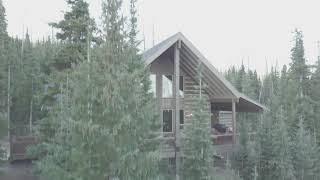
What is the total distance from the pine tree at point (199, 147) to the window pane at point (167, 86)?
618 centimetres

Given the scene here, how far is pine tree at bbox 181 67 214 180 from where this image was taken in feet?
53.4

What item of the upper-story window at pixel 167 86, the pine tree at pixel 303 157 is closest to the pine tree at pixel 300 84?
the pine tree at pixel 303 157

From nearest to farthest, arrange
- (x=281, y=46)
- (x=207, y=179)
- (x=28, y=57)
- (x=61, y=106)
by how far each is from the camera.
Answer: (x=61, y=106), (x=207, y=179), (x=28, y=57), (x=281, y=46)

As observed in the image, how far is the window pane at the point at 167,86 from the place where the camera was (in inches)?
899

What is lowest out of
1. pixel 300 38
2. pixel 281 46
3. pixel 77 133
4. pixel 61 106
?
pixel 77 133

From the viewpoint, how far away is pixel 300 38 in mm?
33094

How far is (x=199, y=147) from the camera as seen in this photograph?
53.8 ft

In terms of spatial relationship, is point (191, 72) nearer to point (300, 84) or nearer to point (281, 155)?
point (281, 155)

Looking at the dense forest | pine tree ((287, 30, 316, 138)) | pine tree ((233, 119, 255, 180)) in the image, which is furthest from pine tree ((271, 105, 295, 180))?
pine tree ((287, 30, 316, 138))

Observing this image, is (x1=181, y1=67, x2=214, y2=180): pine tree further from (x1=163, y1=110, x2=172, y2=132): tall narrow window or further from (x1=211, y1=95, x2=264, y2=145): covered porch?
(x1=163, y1=110, x2=172, y2=132): tall narrow window

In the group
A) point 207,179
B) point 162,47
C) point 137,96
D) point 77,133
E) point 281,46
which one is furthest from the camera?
point 281,46

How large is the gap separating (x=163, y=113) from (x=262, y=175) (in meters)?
6.89

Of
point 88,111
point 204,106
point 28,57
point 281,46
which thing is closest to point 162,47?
point 204,106

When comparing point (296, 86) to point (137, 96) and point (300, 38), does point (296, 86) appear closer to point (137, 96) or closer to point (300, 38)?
point (300, 38)
